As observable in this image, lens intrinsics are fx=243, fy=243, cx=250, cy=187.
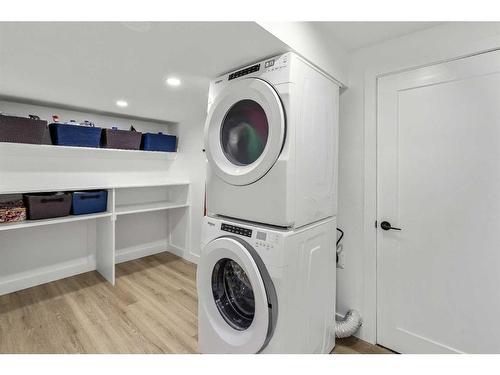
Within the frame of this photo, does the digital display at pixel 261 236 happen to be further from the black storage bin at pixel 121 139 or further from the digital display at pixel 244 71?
the black storage bin at pixel 121 139

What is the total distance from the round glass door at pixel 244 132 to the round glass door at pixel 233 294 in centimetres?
63

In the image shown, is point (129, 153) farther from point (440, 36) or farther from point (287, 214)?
point (440, 36)

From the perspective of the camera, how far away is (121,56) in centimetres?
143

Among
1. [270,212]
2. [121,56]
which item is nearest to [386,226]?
[270,212]

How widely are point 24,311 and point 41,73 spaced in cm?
198

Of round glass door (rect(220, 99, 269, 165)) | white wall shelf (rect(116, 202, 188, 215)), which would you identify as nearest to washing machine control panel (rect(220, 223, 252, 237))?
round glass door (rect(220, 99, 269, 165))

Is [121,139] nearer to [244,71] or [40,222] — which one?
[40,222]

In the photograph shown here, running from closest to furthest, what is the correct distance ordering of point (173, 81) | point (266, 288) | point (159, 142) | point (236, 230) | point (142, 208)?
point (266, 288)
point (236, 230)
point (173, 81)
point (142, 208)
point (159, 142)

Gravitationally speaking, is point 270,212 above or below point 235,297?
above


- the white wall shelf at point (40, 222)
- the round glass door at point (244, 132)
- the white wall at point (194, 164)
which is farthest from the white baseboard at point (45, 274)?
the round glass door at point (244, 132)

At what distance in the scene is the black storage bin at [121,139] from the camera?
2766 mm

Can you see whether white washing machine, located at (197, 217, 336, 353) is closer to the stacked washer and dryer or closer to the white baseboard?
the stacked washer and dryer

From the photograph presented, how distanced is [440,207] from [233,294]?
1.38 metres
